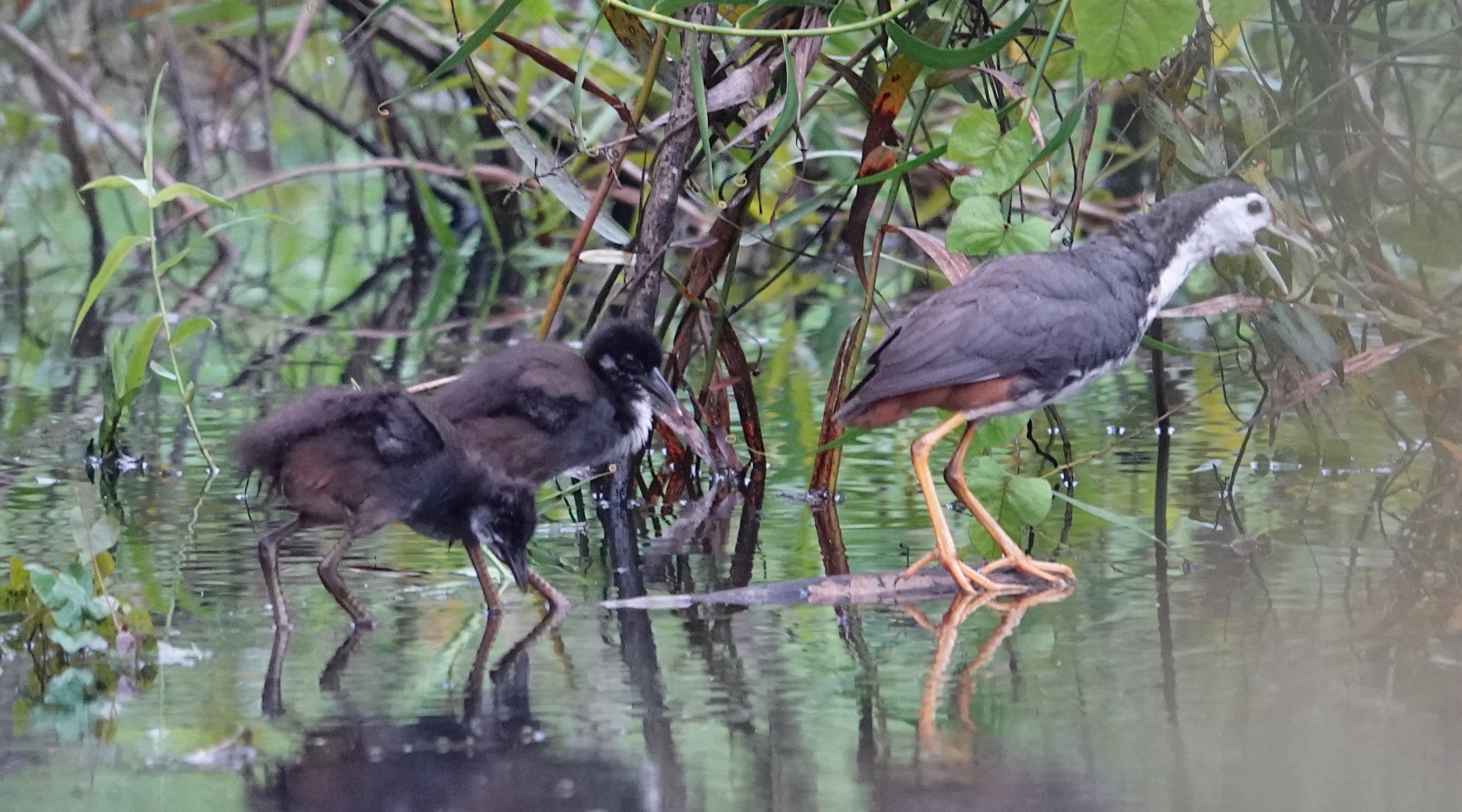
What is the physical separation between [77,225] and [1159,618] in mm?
10007

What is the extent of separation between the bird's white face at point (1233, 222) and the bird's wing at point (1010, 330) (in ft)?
0.73

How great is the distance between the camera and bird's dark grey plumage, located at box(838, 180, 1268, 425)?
424 cm

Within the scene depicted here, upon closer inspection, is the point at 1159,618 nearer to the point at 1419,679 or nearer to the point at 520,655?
the point at 1419,679

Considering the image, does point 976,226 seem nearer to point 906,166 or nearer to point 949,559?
point 906,166

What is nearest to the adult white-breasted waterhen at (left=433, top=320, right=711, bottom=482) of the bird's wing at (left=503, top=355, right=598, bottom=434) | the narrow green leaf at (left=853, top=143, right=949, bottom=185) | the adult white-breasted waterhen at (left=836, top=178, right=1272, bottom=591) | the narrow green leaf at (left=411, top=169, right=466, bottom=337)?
the bird's wing at (left=503, top=355, right=598, bottom=434)

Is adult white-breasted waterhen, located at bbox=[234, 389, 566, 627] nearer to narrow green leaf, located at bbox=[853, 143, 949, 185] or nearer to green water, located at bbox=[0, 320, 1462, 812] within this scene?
green water, located at bbox=[0, 320, 1462, 812]

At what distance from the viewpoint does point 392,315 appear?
8945 millimetres

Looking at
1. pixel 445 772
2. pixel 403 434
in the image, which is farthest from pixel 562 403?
pixel 445 772

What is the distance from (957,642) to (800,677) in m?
0.42

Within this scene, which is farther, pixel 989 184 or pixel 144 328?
pixel 144 328

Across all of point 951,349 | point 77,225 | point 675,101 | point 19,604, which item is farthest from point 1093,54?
point 77,225

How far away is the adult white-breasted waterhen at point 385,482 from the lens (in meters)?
4.16

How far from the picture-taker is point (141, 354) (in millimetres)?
5246

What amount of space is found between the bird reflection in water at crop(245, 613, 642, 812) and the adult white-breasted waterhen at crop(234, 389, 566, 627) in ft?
2.76
